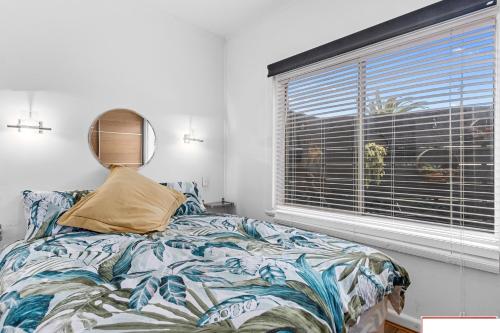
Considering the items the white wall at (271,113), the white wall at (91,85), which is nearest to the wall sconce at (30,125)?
the white wall at (91,85)

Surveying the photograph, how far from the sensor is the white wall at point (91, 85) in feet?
7.00

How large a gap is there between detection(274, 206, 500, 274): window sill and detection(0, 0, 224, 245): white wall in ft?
4.80

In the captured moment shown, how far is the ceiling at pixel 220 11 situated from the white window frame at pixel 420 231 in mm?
788

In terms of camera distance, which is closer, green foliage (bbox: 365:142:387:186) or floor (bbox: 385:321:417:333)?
floor (bbox: 385:321:417:333)

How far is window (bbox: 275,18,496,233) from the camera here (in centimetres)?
170

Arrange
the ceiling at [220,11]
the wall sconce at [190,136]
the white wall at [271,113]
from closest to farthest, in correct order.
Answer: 1. the white wall at [271,113]
2. the ceiling at [220,11]
3. the wall sconce at [190,136]

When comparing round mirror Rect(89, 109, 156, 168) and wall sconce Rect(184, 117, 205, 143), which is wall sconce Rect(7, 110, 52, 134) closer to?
round mirror Rect(89, 109, 156, 168)

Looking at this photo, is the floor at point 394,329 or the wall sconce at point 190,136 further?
the wall sconce at point 190,136

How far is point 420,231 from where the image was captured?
192 centimetres

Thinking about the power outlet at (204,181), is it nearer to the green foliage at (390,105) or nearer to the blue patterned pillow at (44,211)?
the blue patterned pillow at (44,211)

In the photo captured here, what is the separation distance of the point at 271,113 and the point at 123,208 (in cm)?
166

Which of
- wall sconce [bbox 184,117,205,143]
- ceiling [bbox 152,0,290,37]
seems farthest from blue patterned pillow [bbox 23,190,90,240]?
ceiling [bbox 152,0,290,37]

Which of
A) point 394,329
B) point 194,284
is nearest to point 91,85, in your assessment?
point 194,284

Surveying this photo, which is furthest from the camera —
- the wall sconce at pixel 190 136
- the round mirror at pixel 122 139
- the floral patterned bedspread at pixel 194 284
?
the wall sconce at pixel 190 136
